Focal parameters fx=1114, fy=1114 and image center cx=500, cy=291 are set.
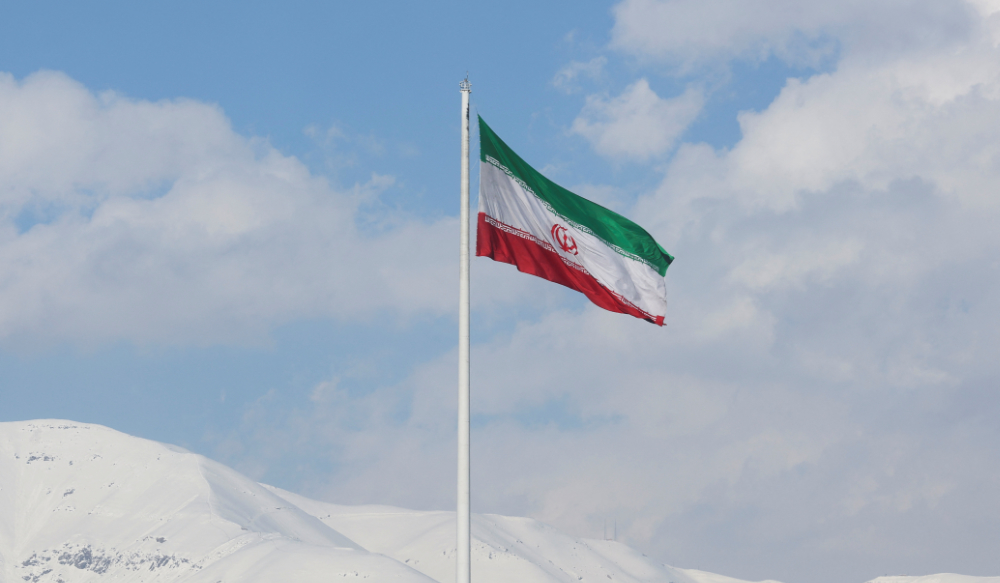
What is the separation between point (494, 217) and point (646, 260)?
170 inches

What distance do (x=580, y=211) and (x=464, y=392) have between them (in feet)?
17.6

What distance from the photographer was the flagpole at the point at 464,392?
18203 millimetres

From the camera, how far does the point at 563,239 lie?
21.9 m

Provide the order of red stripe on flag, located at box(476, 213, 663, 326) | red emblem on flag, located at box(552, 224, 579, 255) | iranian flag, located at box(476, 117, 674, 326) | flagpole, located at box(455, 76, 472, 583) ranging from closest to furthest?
flagpole, located at box(455, 76, 472, 583) → red stripe on flag, located at box(476, 213, 663, 326) → iranian flag, located at box(476, 117, 674, 326) → red emblem on flag, located at box(552, 224, 579, 255)

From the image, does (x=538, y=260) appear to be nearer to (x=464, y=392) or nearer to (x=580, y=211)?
(x=580, y=211)

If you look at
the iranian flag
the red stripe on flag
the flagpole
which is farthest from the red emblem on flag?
the flagpole

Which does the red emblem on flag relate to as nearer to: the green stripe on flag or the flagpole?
the green stripe on flag

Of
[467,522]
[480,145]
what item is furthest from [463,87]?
[467,522]

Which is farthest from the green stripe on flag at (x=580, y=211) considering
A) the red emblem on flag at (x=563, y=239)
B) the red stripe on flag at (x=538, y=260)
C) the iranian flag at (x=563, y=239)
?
the red stripe on flag at (x=538, y=260)

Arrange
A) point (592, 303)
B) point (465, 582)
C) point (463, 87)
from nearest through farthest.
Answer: point (465, 582), point (463, 87), point (592, 303)

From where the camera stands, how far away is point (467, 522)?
1848 cm

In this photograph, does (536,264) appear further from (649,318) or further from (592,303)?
(649,318)

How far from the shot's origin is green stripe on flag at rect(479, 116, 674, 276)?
20.7 metres

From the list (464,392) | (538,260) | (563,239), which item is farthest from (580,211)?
(464,392)
